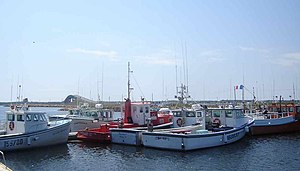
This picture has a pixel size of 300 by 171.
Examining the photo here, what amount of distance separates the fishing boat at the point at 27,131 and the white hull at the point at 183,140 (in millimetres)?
7655

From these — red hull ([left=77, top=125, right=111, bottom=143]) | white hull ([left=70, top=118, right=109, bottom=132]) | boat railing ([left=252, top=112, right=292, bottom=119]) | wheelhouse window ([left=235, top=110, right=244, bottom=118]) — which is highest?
wheelhouse window ([left=235, top=110, right=244, bottom=118])

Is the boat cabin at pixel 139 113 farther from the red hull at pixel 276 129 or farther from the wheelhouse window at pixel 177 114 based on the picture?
the red hull at pixel 276 129

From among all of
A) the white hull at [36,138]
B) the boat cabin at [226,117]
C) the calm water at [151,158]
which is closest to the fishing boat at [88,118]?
the white hull at [36,138]

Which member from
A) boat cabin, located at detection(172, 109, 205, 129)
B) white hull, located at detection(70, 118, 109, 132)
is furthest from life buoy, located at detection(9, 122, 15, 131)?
boat cabin, located at detection(172, 109, 205, 129)

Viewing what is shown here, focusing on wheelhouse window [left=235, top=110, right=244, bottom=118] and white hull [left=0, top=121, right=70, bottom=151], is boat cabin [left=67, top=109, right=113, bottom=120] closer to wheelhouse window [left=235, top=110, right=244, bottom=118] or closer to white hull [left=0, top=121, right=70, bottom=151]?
white hull [left=0, top=121, right=70, bottom=151]

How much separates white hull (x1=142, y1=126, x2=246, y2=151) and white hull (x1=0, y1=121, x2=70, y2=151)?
284 inches

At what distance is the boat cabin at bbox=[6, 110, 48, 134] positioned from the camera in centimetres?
2539

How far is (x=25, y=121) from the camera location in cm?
Result: 2533

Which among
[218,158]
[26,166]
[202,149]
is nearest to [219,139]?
[202,149]

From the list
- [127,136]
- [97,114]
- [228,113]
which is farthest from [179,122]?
[97,114]

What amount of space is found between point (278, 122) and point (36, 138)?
2583 centimetres

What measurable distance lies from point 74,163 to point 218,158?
32.1 feet

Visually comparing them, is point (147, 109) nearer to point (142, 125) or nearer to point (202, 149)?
point (142, 125)

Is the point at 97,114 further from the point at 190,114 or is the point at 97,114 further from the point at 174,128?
the point at 190,114
